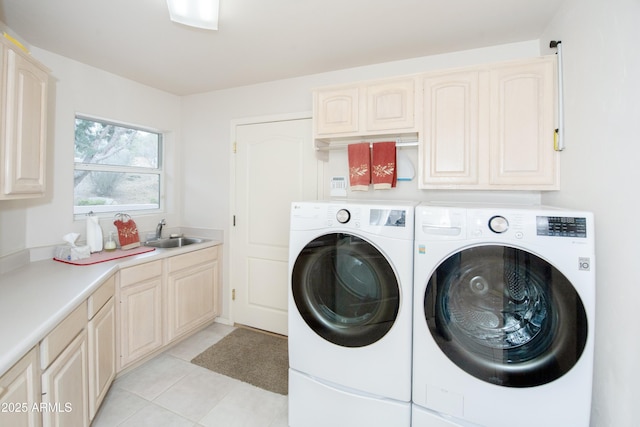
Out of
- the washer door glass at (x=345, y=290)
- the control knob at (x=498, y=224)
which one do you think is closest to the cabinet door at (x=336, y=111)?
the washer door glass at (x=345, y=290)

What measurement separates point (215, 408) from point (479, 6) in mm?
2841

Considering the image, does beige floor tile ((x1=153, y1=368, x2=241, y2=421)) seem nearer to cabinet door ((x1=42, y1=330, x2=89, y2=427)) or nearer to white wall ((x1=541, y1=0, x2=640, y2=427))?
cabinet door ((x1=42, y1=330, x2=89, y2=427))

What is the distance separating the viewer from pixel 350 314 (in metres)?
1.46

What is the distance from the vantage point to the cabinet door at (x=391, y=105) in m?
1.85

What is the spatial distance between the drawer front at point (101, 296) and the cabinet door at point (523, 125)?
238 centimetres

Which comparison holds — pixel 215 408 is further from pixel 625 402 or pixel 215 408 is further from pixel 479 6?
pixel 479 6

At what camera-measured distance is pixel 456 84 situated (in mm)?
1749

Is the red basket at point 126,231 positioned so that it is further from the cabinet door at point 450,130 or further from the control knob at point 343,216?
the cabinet door at point 450,130

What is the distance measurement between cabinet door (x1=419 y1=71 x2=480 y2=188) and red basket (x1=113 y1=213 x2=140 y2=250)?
241cm

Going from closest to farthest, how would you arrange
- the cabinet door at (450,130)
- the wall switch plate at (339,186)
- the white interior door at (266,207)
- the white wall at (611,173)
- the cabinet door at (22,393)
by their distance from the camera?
the cabinet door at (22,393) → the white wall at (611,173) → the cabinet door at (450,130) → the wall switch plate at (339,186) → the white interior door at (266,207)

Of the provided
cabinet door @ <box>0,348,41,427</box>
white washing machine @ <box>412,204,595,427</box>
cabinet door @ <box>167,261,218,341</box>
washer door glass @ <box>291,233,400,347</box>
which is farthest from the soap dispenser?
white washing machine @ <box>412,204,595,427</box>

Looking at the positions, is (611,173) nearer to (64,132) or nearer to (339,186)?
(339,186)

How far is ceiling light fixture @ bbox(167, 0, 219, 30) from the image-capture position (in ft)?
4.71

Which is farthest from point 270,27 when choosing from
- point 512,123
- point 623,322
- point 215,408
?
point 215,408
